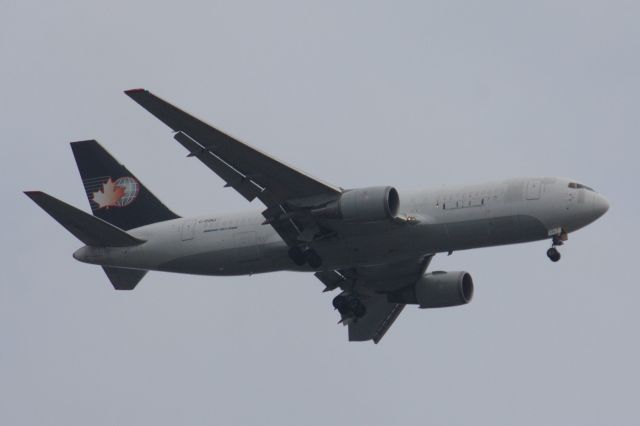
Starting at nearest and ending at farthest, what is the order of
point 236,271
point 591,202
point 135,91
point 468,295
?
1. point 135,91
2. point 591,202
3. point 236,271
4. point 468,295

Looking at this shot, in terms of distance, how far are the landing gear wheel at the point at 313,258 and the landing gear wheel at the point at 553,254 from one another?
323 inches

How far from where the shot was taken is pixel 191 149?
49094 millimetres

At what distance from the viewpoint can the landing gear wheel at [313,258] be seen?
50.7m

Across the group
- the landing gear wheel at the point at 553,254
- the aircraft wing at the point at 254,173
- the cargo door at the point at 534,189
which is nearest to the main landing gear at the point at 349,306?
the aircraft wing at the point at 254,173

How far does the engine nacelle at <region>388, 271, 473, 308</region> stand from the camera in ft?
183

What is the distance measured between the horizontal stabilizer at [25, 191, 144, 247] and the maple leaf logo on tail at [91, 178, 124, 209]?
251 cm

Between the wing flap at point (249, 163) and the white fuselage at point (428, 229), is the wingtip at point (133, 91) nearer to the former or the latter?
the wing flap at point (249, 163)

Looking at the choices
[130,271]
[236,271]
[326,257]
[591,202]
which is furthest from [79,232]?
[591,202]

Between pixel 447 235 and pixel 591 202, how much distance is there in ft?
16.6

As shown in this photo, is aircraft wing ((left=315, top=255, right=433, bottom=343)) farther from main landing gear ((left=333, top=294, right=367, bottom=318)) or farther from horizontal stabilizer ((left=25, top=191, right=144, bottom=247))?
horizontal stabilizer ((left=25, top=191, right=144, bottom=247))

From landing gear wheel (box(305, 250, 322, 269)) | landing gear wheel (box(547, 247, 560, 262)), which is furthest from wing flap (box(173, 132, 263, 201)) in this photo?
landing gear wheel (box(547, 247, 560, 262))

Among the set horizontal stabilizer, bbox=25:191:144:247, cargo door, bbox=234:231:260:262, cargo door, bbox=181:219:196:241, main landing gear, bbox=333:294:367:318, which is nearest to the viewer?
horizontal stabilizer, bbox=25:191:144:247

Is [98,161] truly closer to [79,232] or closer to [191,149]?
[79,232]

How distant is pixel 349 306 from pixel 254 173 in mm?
9242
